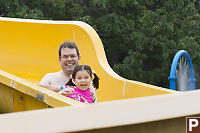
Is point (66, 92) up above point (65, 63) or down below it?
below

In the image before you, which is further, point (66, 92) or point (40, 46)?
point (40, 46)

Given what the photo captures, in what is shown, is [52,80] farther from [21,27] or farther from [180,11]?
[180,11]

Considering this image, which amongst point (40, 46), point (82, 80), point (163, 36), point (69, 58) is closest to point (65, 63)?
point (69, 58)

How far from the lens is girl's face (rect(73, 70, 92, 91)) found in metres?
2.05

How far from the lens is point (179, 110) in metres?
0.80

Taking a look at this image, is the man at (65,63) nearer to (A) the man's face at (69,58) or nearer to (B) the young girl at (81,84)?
(A) the man's face at (69,58)

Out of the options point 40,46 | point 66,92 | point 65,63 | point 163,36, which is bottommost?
point 66,92

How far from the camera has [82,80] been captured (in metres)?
2.06

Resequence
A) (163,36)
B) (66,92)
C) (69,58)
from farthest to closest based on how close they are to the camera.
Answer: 1. (163,36)
2. (69,58)
3. (66,92)

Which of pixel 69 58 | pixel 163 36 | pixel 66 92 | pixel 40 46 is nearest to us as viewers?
pixel 66 92

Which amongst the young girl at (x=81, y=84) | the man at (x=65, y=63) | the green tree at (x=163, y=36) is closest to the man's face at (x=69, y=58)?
the man at (x=65, y=63)

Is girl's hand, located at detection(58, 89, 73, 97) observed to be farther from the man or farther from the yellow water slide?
the yellow water slide

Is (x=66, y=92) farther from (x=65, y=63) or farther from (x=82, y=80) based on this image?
(x=65, y=63)

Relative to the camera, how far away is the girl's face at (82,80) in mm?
2055
